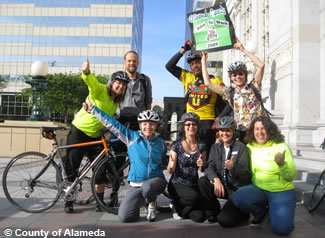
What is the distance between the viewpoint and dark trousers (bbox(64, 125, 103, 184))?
13.8 ft

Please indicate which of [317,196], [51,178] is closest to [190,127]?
[51,178]

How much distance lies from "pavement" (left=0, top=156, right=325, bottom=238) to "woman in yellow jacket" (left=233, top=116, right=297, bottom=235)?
9.1 inches

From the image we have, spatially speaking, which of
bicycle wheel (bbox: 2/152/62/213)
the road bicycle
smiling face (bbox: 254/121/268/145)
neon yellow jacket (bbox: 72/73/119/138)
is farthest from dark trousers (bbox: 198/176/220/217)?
bicycle wheel (bbox: 2/152/62/213)

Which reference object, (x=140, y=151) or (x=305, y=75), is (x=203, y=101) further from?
(x=305, y=75)

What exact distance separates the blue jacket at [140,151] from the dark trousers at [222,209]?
0.69 metres

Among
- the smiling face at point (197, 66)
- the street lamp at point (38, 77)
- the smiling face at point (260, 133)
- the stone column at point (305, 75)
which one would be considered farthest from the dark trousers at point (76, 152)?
the stone column at point (305, 75)

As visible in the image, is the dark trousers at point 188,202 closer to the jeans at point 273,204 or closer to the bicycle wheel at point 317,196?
the jeans at point 273,204

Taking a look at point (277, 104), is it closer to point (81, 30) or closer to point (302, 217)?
point (302, 217)

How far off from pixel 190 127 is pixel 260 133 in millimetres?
975

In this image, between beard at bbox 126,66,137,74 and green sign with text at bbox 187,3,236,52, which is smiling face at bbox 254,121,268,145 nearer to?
green sign with text at bbox 187,3,236,52

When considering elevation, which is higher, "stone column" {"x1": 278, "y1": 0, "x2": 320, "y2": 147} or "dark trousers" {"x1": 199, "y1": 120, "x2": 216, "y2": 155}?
"stone column" {"x1": 278, "y1": 0, "x2": 320, "y2": 147}

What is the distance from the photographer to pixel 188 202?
3.86m

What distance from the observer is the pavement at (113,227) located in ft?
10.8

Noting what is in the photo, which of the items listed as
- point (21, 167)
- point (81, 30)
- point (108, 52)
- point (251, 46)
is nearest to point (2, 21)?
point (81, 30)
